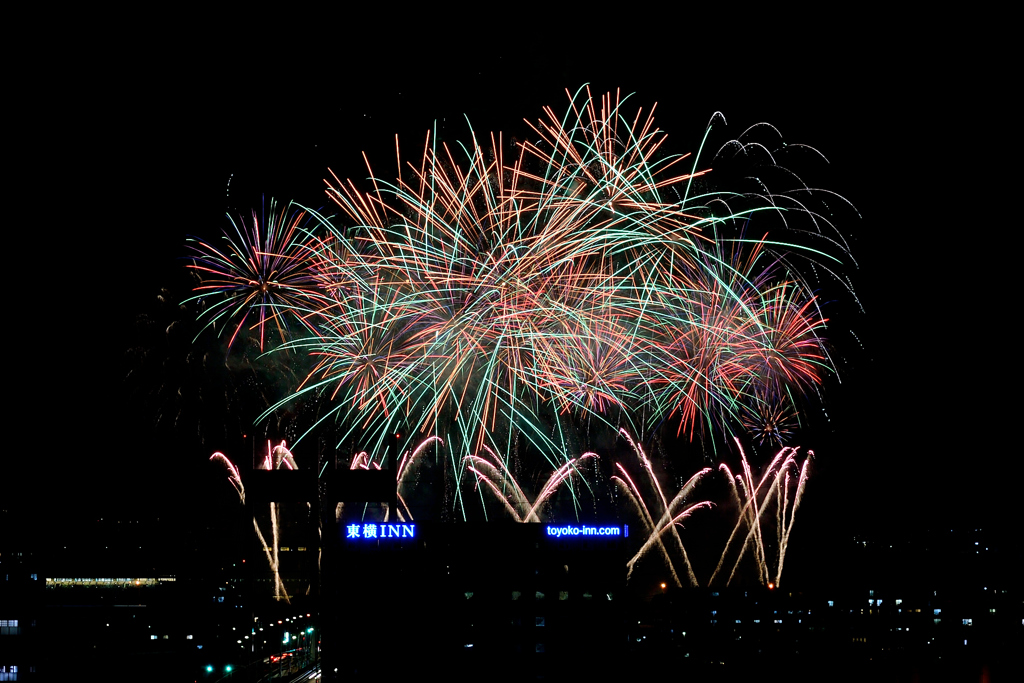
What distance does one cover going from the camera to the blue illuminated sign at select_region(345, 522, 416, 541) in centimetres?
6047

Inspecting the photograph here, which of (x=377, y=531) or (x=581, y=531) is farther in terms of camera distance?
(x=581, y=531)

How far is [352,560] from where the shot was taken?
207ft

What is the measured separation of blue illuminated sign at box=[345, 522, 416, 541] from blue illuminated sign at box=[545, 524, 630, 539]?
12.0 m

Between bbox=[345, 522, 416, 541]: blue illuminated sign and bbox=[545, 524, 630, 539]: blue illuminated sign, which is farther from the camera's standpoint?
bbox=[545, 524, 630, 539]: blue illuminated sign

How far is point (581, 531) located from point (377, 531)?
641 inches

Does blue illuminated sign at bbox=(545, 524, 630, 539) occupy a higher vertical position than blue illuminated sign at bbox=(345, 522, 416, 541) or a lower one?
lower

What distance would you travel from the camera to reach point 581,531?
6919cm

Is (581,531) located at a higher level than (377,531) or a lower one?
lower

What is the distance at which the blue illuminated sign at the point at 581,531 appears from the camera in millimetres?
69000

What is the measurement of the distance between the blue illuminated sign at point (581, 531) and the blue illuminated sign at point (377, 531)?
39.2 feet

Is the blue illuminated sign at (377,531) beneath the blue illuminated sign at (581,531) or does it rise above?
above
